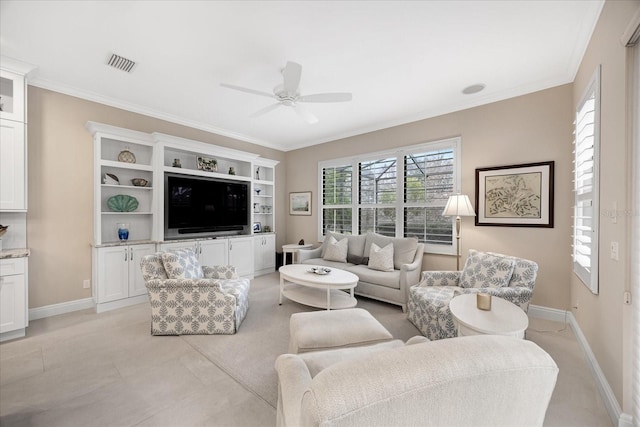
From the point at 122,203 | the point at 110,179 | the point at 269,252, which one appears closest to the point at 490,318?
the point at 269,252

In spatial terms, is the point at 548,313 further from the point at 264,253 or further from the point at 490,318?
the point at 264,253

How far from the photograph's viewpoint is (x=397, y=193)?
4.51 m

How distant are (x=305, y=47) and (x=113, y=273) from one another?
3658 millimetres

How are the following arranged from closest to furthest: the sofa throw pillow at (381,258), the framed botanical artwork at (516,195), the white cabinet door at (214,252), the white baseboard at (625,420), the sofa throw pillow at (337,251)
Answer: the white baseboard at (625,420), the framed botanical artwork at (516,195), the sofa throw pillow at (381,258), the white cabinet door at (214,252), the sofa throw pillow at (337,251)

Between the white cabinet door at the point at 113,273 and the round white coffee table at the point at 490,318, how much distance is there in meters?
4.00

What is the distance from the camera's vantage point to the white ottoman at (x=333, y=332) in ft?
5.60

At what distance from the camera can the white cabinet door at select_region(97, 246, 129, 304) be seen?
339 cm

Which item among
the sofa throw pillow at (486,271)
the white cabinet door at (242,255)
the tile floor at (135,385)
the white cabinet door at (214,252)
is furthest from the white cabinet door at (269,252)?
the sofa throw pillow at (486,271)

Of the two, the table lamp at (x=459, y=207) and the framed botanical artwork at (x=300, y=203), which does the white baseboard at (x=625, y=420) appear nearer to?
the table lamp at (x=459, y=207)

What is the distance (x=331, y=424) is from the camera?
0.63 m

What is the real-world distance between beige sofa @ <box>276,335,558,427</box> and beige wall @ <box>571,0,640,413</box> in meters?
1.31

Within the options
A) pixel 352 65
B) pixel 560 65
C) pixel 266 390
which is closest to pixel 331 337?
pixel 266 390

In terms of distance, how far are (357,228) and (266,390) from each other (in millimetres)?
3517

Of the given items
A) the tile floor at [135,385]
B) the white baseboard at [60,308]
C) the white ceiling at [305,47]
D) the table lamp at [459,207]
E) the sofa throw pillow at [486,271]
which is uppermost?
the white ceiling at [305,47]
